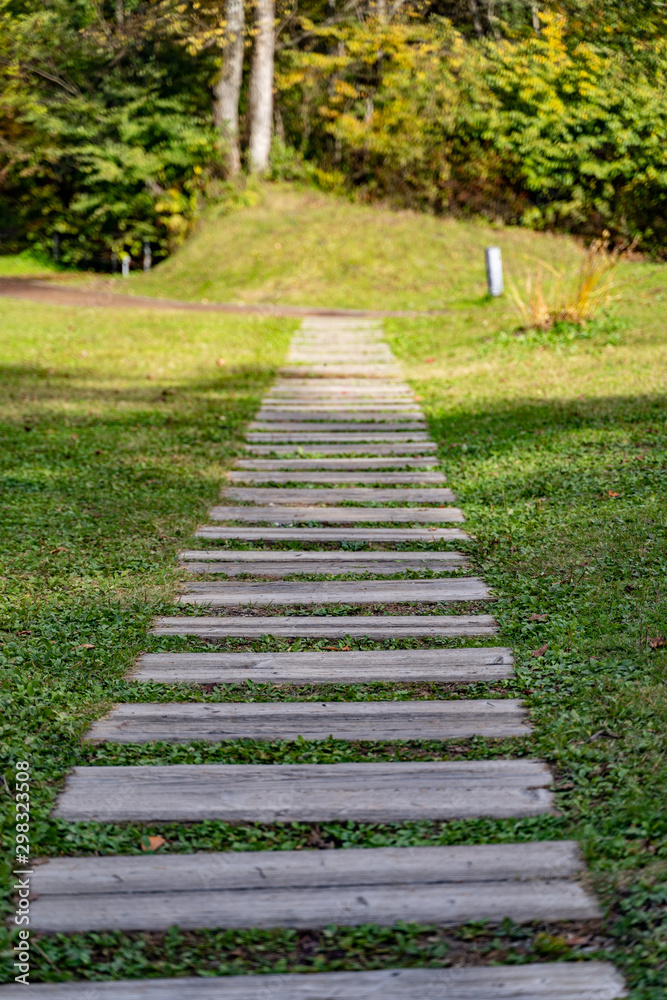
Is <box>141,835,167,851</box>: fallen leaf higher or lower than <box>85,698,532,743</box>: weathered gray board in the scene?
lower

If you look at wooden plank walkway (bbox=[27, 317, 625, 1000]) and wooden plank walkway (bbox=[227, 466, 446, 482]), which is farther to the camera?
wooden plank walkway (bbox=[227, 466, 446, 482])

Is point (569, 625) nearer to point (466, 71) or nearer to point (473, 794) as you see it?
point (473, 794)

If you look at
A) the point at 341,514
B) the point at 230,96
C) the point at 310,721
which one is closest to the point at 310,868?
the point at 310,721

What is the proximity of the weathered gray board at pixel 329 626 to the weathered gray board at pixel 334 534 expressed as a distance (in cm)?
113

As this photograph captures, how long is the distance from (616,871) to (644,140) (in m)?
15.1

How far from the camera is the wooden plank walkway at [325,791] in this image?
2.22 meters

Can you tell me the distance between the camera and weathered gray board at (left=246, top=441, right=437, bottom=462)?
7309 mm

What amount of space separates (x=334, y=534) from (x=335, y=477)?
49.8 inches

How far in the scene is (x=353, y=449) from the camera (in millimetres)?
7441

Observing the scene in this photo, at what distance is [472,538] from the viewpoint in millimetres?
5410

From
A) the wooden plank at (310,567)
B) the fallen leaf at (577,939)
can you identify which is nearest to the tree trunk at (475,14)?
the wooden plank at (310,567)

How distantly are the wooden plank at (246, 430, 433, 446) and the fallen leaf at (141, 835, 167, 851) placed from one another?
16.8 ft

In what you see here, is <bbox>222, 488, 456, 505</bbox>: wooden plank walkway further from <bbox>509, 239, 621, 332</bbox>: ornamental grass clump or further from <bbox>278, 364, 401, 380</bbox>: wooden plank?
<bbox>509, 239, 621, 332</bbox>: ornamental grass clump

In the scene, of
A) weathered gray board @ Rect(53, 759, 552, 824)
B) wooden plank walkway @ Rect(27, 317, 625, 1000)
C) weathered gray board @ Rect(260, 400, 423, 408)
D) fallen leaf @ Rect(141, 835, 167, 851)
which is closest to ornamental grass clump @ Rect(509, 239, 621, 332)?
weathered gray board @ Rect(260, 400, 423, 408)
